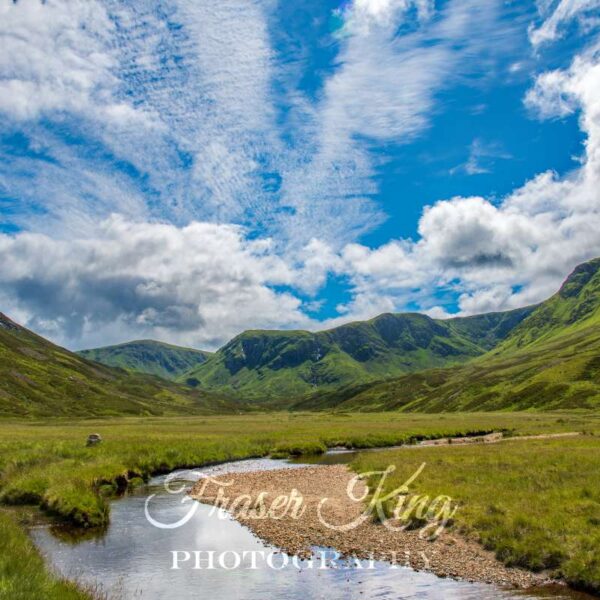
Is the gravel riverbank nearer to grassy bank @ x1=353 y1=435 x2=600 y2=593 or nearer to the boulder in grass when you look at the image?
grassy bank @ x1=353 y1=435 x2=600 y2=593

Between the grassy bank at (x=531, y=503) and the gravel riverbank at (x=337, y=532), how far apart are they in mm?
943

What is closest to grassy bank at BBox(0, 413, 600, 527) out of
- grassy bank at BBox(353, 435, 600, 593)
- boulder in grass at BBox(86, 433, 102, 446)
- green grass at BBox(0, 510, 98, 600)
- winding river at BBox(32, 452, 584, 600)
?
boulder in grass at BBox(86, 433, 102, 446)

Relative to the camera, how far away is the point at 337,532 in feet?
86.5

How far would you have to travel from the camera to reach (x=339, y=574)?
67.6 feet

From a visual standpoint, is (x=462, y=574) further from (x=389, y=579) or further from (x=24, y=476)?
(x=24, y=476)

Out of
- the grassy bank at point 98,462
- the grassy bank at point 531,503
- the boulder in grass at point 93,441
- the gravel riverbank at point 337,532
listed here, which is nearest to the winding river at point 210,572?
the gravel riverbank at point 337,532

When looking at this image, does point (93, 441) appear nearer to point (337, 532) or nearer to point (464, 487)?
point (337, 532)

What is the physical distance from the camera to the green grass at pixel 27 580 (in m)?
13.6

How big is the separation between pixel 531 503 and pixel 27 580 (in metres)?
23.2

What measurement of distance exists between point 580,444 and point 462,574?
42135mm

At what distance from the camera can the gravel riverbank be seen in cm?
2069

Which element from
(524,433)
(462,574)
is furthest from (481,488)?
(524,433)

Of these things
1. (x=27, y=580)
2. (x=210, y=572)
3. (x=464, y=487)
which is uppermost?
(x=27, y=580)

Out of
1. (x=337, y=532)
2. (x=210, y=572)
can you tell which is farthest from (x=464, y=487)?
(x=210, y=572)
